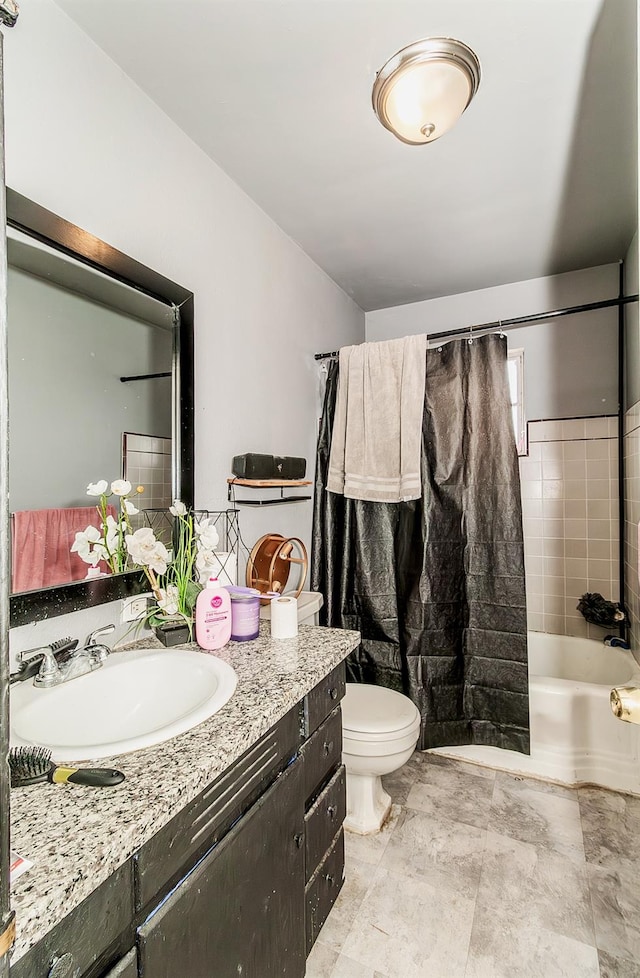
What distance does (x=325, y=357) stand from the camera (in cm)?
238

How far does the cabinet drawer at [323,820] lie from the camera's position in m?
1.15

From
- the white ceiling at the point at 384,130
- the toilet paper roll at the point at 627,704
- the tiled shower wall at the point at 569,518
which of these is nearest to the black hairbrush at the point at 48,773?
the toilet paper roll at the point at 627,704

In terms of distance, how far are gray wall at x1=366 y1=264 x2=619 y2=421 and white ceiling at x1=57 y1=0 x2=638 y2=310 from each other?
0.80ft

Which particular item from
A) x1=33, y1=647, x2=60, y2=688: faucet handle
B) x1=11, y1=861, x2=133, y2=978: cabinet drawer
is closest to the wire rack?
x1=33, y1=647, x2=60, y2=688: faucet handle

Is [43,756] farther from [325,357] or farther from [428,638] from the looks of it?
[325,357]

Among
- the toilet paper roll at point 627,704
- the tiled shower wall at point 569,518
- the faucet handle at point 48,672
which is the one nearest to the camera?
the toilet paper roll at point 627,704

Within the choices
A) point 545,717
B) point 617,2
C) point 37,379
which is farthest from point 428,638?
point 617,2

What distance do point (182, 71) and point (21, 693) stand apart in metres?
1.63

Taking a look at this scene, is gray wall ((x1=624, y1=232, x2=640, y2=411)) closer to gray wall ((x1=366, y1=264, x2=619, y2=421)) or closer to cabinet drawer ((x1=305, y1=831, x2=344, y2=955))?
gray wall ((x1=366, y1=264, x2=619, y2=421))

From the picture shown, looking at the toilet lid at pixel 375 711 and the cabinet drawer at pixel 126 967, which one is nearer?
the cabinet drawer at pixel 126 967

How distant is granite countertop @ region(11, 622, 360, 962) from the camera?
0.50 m

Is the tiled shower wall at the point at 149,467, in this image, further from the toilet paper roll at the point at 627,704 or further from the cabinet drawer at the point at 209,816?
the toilet paper roll at the point at 627,704

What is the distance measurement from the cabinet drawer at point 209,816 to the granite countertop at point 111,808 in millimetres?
37

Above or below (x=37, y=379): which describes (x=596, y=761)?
below
